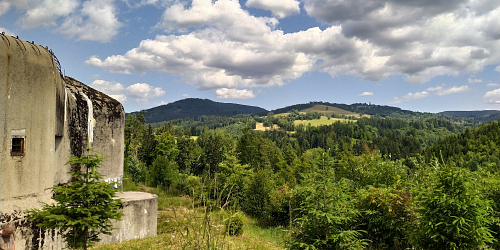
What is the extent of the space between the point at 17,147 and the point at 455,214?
1168 centimetres

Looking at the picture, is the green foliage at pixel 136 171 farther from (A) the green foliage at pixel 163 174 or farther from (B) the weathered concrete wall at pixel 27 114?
(B) the weathered concrete wall at pixel 27 114

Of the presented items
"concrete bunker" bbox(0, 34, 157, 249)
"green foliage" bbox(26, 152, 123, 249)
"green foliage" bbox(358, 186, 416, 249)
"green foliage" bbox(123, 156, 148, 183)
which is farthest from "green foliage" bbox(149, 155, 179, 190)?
"green foliage" bbox(26, 152, 123, 249)

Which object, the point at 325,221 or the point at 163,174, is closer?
the point at 325,221

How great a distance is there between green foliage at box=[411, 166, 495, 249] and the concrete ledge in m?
10.2

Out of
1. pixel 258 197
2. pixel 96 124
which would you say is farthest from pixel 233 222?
pixel 258 197

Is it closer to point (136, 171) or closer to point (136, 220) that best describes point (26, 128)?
point (136, 220)

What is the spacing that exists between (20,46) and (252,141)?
37.3 m

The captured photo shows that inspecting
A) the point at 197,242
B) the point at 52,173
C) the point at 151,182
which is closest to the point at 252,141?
the point at 151,182

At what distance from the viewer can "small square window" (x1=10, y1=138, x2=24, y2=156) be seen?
25.6 ft

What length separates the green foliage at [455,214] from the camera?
23.1ft

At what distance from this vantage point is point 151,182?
32094 mm

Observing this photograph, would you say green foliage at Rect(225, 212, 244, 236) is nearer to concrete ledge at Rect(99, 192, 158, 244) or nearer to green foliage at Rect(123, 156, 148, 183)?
concrete ledge at Rect(99, 192, 158, 244)

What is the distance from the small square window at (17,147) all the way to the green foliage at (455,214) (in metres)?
11.1

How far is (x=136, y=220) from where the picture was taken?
475 inches
